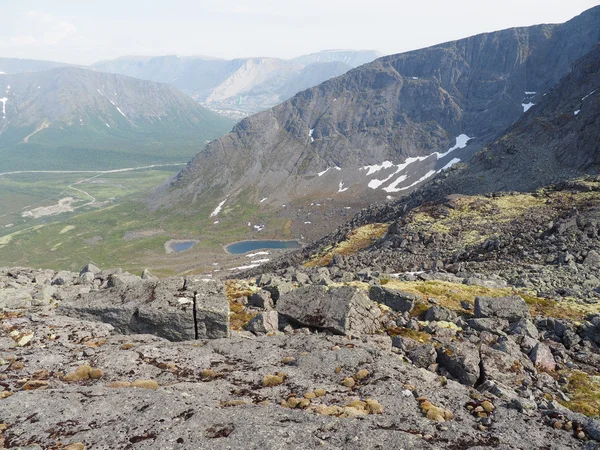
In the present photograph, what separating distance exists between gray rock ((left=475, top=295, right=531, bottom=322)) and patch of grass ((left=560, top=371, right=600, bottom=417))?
6493 millimetres

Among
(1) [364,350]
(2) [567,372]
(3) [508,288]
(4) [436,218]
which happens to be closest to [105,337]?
(1) [364,350]

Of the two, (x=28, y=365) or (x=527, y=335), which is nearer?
(x=28, y=365)

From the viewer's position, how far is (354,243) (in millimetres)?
98188

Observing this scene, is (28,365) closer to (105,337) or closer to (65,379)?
(65,379)

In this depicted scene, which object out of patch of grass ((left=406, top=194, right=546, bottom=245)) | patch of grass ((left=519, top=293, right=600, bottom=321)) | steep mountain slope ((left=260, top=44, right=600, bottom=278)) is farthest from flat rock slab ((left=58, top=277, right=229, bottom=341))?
patch of grass ((left=406, top=194, right=546, bottom=245))

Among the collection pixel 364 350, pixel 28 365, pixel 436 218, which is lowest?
pixel 436 218

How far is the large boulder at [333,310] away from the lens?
24.4 m

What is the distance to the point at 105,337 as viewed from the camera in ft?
69.3

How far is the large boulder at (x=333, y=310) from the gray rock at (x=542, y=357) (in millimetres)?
9100

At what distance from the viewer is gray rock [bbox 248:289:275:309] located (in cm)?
2931

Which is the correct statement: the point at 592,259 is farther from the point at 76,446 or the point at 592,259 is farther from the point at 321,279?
the point at 76,446

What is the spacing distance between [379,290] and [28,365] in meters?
23.6

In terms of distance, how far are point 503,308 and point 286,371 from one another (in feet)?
61.1

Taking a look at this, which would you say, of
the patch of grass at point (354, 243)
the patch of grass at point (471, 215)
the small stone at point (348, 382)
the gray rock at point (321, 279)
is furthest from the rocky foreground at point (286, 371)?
the patch of grass at point (354, 243)
